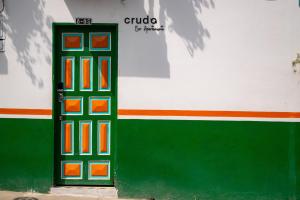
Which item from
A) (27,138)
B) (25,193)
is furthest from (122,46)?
(25,193)

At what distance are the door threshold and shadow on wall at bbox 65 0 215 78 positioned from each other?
1.81m

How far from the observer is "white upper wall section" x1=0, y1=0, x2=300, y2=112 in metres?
6.30

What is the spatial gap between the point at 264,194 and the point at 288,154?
2.36ft

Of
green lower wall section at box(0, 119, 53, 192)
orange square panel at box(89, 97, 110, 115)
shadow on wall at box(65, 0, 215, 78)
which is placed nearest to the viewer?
shadow on wall at box(65, 0, 215, 78)

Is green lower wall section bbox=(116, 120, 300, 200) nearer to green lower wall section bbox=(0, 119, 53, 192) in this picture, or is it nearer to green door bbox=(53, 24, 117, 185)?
green door bbox=(53, 24, 117, 185)

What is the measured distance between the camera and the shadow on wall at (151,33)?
6.29m

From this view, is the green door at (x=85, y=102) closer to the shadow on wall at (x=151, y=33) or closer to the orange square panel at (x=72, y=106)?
the orange square panel at (x=72, y=106)

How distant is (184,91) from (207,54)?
0.67m

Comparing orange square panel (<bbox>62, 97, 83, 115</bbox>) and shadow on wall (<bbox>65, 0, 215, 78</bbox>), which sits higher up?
shadow on wall (<bbox>65, 0, 215, 78</bbox>)

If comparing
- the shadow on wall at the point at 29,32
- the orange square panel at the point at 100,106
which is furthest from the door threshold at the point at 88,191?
the shadow on wall at the point at 29,32

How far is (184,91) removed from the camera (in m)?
6.32

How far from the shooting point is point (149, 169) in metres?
6.34

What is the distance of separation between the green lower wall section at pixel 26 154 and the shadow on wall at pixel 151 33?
1.58 metres

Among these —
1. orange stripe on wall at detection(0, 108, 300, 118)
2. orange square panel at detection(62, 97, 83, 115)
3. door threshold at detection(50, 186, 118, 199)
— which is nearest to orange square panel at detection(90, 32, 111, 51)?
orange square panel at detection(62, 97, 83, 115)
